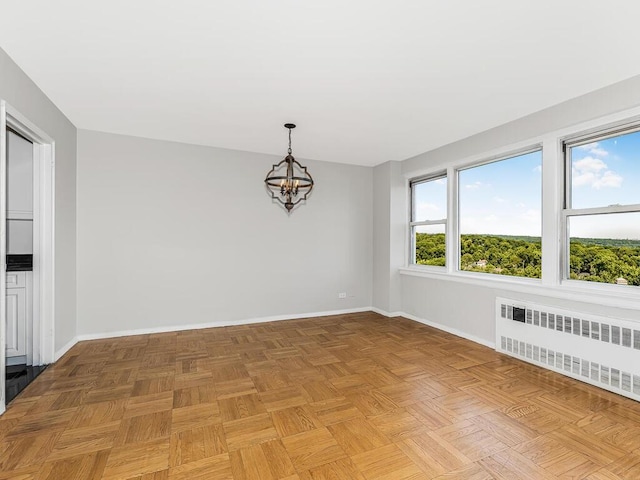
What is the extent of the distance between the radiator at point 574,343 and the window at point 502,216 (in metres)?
0.51

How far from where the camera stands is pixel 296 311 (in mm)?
4895

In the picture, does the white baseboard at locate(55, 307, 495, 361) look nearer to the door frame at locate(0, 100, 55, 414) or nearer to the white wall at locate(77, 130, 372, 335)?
the white wall at locate(77, 130, 372, 335)

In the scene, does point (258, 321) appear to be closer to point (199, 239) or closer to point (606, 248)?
point (199, 239)

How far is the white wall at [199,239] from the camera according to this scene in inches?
152

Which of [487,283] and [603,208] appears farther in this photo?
[487,283]

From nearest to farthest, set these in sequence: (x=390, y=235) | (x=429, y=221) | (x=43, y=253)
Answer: (x=43, y=253) < (x=429, y=221) < (x=390, y=235)

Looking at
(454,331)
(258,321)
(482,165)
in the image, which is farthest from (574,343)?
(258,321)

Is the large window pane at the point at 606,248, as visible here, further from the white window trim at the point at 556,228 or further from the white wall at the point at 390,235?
the white wall at the point at 390,235

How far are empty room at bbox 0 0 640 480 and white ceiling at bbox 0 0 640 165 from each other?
0.07 ft

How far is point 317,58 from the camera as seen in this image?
7.41ft

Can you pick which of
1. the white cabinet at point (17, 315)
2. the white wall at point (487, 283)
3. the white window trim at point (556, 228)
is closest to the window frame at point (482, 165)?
the white window trim at point (556, 228)

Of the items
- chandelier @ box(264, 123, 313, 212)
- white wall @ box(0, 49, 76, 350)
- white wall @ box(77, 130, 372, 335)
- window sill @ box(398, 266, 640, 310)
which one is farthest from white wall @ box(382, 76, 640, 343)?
white wall @ box(0, 49, 76, 350)

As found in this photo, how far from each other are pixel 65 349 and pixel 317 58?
12.6 feet

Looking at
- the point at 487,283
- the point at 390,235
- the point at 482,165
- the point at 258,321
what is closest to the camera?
the point at 487,283
